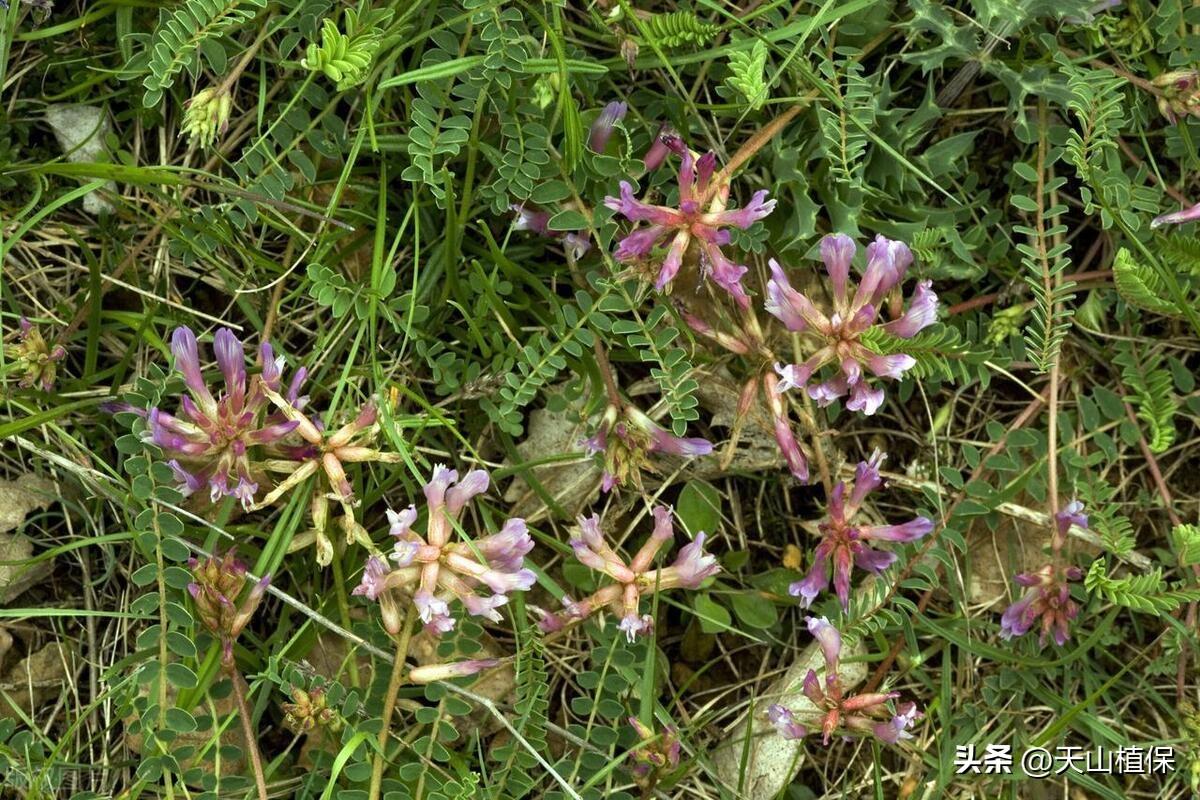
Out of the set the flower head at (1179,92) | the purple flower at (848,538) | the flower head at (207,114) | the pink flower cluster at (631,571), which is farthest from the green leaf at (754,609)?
the flower head at (207,114)

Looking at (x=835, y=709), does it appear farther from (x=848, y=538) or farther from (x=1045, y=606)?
(x=1045, y=606)

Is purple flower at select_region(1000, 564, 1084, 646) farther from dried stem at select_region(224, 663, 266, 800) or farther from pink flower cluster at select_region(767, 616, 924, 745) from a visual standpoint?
dried stem at select_region(224, 663, 266, 800)

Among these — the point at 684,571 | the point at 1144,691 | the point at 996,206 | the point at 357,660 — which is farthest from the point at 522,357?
the point at 1144,691

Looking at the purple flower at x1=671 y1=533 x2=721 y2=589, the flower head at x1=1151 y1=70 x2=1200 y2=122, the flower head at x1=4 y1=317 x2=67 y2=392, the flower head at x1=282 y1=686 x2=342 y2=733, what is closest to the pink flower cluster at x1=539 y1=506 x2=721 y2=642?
the purple flower at x1=671 y1=533 x2=721 y2=589

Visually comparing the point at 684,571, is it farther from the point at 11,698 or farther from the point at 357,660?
the point at 11,698

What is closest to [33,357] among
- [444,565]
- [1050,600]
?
[444,565]
